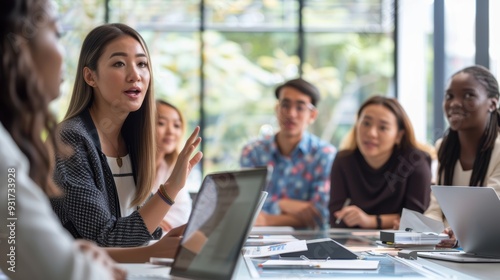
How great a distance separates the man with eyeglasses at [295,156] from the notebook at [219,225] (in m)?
2.83

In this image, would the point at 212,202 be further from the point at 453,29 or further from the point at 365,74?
the point at 365,74

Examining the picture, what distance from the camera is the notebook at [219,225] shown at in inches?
60.4

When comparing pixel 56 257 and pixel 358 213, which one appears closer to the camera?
pixel 56 257

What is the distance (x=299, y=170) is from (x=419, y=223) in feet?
6.65

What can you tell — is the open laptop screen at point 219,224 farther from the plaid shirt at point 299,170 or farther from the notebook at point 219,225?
the plaid shirt at point 299,170

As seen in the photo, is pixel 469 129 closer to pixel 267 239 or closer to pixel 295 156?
pixel 267 239

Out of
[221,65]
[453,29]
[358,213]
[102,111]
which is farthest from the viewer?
[221,65]

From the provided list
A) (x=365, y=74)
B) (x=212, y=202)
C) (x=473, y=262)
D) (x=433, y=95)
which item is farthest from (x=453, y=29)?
(x=212, y=202)

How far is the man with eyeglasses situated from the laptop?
84.1 inches

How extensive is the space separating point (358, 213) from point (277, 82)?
352 cm

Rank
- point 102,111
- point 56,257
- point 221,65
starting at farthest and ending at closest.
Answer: point 221,65, point 102,111, point 56,257

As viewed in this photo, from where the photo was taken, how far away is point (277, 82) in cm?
704

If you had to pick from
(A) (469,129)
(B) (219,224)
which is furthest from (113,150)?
(A) (469,129)

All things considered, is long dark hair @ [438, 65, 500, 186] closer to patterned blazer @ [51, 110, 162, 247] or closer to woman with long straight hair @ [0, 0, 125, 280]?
patterned blazer @ [51, 110, 162, 247]
